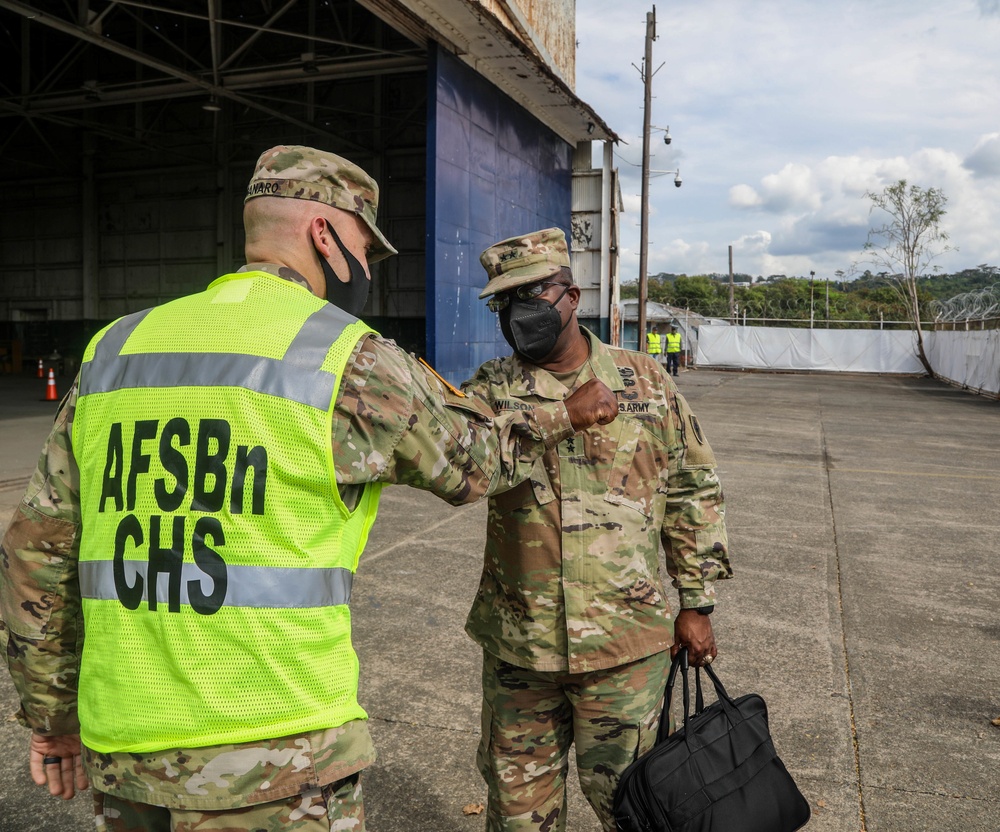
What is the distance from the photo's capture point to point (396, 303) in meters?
21.2

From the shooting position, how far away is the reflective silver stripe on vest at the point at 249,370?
142 centimetres

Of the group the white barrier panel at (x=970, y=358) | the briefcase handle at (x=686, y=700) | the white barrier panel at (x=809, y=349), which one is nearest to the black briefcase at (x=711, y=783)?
the briefcase handle at (x=686, y=700)

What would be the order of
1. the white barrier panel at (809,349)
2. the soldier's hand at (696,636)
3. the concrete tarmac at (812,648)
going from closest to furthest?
the soldier's hand at (696,636) < the concrete tarmac at (812,648) < the white barrier panel at (809,349)

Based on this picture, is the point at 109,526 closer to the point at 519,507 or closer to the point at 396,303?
the point at 519,507

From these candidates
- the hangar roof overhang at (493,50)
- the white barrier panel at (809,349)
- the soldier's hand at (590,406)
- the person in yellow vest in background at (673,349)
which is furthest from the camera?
the white barrier panel at (809,349)

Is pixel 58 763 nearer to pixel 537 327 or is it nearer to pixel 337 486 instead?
pixel 337 486

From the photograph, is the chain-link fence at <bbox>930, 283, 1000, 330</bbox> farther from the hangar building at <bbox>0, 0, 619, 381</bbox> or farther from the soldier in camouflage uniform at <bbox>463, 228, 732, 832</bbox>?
the soldier in camouflage uniform at <bbox>463, 228, 732, 832</bbox>

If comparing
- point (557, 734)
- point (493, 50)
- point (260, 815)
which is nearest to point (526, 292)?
point (557, 734)

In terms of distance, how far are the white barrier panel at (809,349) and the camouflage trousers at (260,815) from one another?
111 feet

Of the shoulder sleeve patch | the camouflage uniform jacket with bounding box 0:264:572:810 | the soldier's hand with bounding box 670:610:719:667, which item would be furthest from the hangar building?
the camouflage uniform jacket with bounding box 0:264:572:810

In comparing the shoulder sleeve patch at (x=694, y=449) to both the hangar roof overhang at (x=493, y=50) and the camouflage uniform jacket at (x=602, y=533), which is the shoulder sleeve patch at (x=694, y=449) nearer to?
the camouflage uniform jacket at (x=602, y=533)

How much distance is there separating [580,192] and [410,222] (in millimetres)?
4467

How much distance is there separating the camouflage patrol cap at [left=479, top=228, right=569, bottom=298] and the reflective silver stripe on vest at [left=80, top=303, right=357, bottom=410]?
2.93 feet

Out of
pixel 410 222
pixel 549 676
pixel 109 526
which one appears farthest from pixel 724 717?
pixel 410 222
